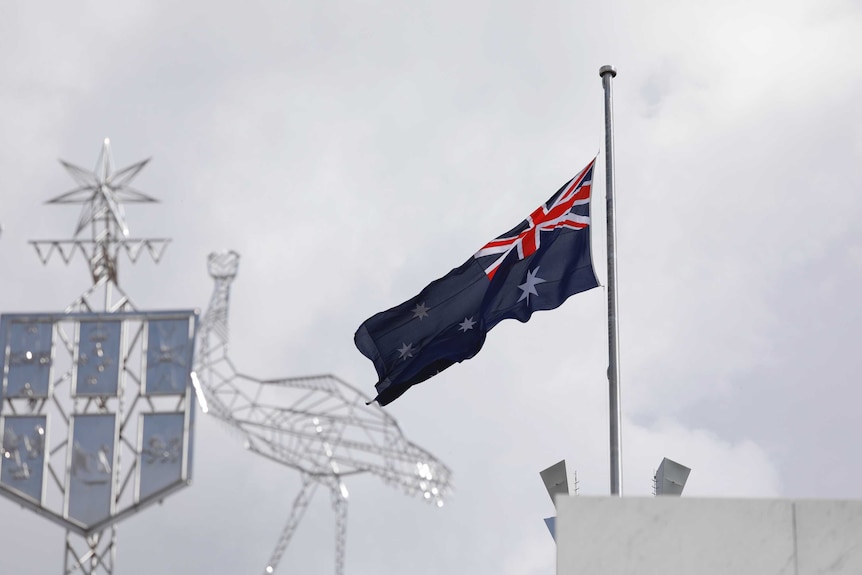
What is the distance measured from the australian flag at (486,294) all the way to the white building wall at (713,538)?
5.03 metres

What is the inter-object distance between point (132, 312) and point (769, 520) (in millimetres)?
26683

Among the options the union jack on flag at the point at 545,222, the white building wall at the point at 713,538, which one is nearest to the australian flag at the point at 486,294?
the union jack on flag at the point at 545,222

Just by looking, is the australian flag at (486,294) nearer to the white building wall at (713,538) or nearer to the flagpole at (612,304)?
the flagpole at (612,304)

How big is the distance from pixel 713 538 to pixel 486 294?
19.8ft

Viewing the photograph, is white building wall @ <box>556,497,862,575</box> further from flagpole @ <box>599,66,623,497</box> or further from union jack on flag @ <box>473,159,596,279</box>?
union jack on flag @ <box>473,159,596,279</box>

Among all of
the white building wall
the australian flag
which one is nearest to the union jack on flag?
the australian flag

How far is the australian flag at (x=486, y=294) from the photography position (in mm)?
19656

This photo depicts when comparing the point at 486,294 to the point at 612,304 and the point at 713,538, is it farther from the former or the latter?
the point at 713,538

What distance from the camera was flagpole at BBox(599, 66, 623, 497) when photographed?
58.5ft

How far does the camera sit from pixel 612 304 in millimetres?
18781

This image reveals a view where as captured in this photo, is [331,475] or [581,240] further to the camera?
[331,475]

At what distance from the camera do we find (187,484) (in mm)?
38219

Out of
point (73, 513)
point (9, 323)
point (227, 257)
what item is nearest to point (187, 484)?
point (73, 513)

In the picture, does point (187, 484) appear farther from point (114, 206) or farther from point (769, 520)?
point (769, 520)
